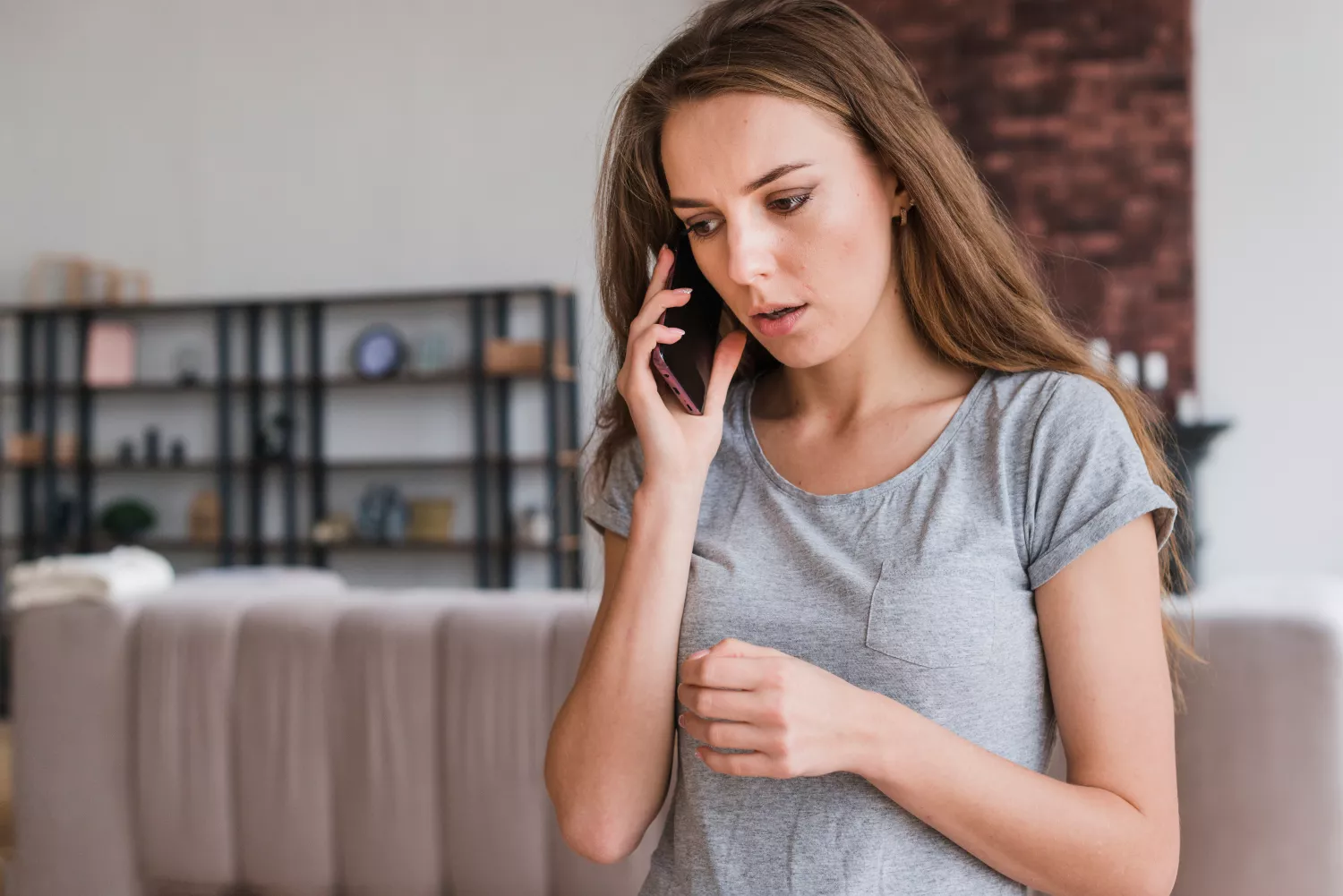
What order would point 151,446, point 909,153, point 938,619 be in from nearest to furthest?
point 938,619
point 909,153
point 151,446

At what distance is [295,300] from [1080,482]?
5.69 meters

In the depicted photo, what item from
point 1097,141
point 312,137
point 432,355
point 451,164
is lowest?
point 432,355

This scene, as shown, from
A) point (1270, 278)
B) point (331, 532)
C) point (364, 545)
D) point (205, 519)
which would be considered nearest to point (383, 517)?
point (364, 545)

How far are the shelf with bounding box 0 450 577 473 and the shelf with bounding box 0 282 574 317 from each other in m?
0.83

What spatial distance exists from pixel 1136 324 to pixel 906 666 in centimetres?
479

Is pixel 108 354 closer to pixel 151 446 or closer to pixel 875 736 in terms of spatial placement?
pixel 151 446

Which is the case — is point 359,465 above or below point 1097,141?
below

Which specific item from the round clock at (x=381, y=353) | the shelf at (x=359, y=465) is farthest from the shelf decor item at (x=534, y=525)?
the round clock at (x=381, y=353)

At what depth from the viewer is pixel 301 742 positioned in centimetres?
186

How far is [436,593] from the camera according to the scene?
2012 millimetres

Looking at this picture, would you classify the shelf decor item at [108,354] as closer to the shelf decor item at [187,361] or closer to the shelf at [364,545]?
the shelf decor item at [187,361]

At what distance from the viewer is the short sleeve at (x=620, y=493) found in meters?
1.25

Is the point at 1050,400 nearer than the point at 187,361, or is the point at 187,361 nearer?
the point at 1050,400

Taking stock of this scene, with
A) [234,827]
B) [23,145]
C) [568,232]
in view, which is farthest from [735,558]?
A: [23,145]
